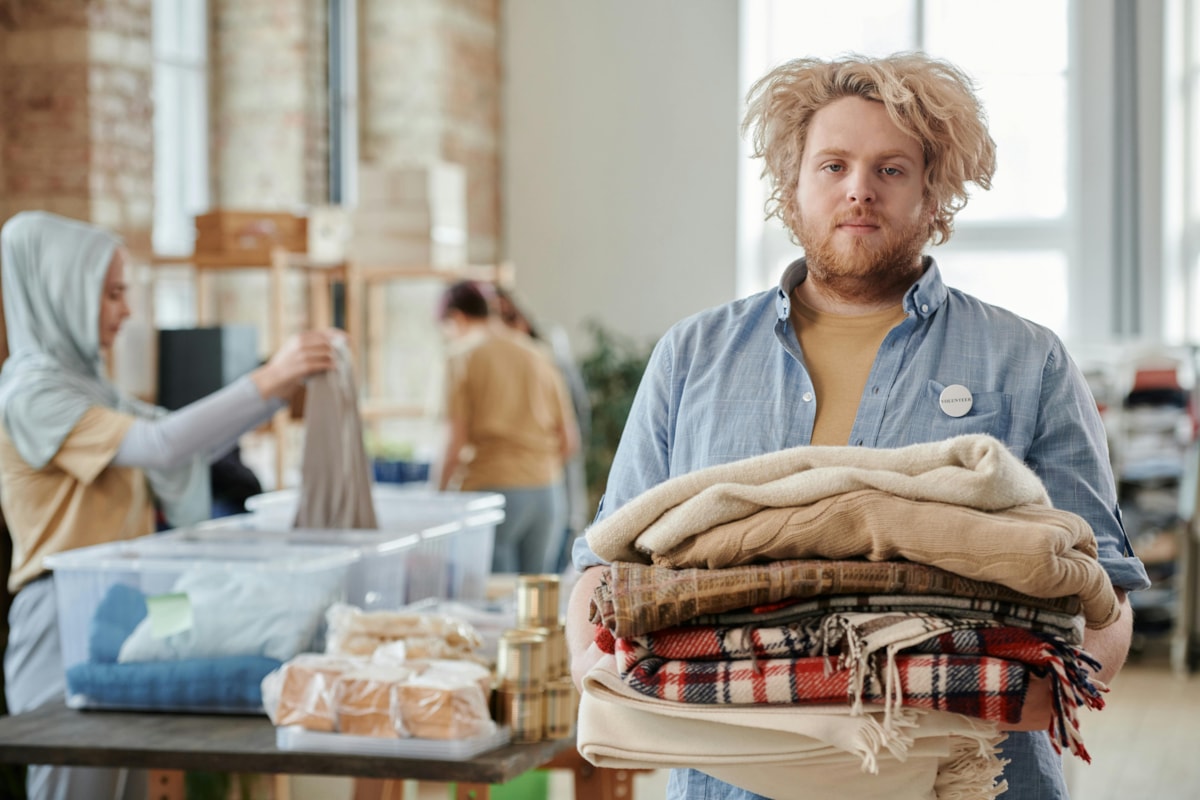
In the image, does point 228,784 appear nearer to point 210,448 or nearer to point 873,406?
point 210,448

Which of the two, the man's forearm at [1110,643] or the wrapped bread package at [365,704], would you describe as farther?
the wrapped bread package at [365,704]

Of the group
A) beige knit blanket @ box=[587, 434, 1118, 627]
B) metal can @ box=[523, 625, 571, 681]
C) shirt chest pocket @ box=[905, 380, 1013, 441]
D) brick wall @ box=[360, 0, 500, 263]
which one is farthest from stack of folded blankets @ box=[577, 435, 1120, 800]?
brick wall @ box=[360, 0, 500, 263]

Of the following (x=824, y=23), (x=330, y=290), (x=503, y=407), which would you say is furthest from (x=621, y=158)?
(x=503, y=407)

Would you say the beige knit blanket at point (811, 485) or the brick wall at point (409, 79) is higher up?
the brick wall at point (409, 79)

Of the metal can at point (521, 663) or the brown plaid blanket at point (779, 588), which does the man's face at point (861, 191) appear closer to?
the brown plaid blanket at point (779, 588)

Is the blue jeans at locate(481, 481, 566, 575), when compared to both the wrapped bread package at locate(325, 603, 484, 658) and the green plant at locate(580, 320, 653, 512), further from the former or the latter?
the wrapped bread package at locate(325, 603, 484, 658)

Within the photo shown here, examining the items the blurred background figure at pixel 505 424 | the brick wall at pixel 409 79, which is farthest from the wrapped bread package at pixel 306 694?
the brick wall at pixel 409 79

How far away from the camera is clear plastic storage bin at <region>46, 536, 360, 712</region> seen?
2.33m

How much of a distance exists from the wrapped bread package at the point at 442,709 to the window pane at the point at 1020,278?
6.03 meters

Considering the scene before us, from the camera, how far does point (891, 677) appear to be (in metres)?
1.12

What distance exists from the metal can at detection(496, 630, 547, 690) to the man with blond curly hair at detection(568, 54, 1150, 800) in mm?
673

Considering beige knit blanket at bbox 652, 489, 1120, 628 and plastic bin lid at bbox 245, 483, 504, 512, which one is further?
plastic bin lid at bbox 245, 483, 504, 512

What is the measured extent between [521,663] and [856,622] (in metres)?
1.13

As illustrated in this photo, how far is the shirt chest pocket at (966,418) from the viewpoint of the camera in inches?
56.6
